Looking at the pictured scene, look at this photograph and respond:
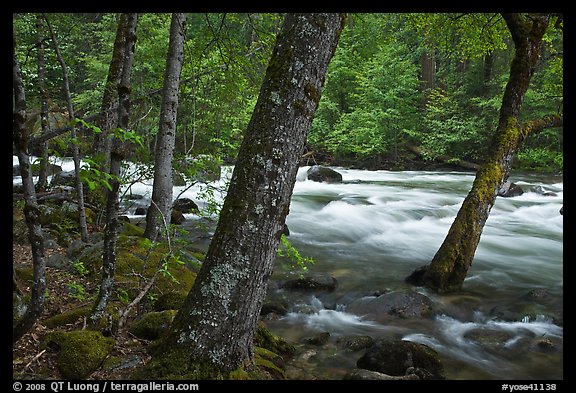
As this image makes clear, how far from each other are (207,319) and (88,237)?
548 cm

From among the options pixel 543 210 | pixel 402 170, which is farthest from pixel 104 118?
pixel 402 170

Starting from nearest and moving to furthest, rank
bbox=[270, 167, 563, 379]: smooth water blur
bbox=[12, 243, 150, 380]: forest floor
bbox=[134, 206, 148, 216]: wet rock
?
1. bbox=[12, 243, 150, 380]: forest floor
2. bbox=[270, 167, 563, 379]: smooth water blur
3. bbox=[134, 206, 148, 216]: wet rock

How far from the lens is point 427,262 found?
10.3 metres

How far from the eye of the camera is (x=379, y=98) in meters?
26.0

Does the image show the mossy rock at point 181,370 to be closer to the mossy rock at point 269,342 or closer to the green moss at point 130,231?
the mossy rock at point 269,342

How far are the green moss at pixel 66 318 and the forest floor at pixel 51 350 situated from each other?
54mm

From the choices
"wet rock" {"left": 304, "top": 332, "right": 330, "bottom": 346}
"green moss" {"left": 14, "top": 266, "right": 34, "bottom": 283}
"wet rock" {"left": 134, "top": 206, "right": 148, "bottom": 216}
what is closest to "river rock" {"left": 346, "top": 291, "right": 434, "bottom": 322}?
"wet rock" {"left": 304, "top": 332, "right": 330, "bottom": 346}

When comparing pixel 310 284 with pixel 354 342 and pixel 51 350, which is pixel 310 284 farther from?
pixel 51 350

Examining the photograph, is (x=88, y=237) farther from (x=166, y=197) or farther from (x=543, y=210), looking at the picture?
(x=543, y=210)

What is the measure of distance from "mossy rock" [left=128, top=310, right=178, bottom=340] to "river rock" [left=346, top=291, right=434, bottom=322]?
3706mm

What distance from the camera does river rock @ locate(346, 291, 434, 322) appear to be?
272 inches

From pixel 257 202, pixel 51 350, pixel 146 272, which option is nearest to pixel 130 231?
pixel 146 272

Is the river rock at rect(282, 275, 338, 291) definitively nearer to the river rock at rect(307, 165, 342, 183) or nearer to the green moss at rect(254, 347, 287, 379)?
the green moss at rect(254, 347, 287, 379)

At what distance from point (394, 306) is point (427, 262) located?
140 inches
